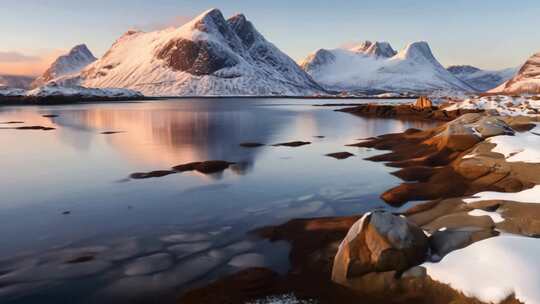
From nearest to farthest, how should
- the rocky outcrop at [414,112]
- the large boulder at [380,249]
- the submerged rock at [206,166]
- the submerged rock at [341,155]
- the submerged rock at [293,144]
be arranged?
the large boulder at [380,249] < the submerged rock at [206,166] < the submerged rock at [341,155] < the submerged rock at [293,144] < the rocky outcrop at [414,112]

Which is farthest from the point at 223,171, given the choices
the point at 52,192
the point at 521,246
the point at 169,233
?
the point at 521,246

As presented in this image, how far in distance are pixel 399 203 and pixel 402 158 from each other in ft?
38.8

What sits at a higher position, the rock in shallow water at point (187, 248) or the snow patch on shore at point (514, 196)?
the snow patch on shore at point (514, 196)

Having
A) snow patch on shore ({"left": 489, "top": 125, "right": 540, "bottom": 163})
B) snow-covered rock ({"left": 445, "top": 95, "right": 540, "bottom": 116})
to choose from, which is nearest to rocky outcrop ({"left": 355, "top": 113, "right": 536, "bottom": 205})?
snow patch on shore ({"left": 489, "top": 125, "right": 540, "bottom": 163})

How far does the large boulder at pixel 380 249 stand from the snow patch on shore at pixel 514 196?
6131 millimetres

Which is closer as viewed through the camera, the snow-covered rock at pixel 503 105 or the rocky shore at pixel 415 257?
the rocky shore at pixel 415 257

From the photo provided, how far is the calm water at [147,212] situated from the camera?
35.8 ft

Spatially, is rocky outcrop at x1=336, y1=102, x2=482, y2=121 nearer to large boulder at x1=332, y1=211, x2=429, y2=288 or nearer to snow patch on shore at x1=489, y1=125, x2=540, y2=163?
snow patch on shore at x1=489, y1=125, x2=540, y2=163

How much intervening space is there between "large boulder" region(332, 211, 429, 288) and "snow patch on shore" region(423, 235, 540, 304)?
23.2 inches

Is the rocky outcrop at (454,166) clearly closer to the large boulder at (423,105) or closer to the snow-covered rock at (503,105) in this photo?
the snow-covered rock at (503,105)

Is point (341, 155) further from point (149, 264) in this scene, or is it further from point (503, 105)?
point (503, 105)

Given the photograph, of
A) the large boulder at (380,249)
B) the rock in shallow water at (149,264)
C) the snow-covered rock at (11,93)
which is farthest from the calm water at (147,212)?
the snow-covered rock at (11,93)

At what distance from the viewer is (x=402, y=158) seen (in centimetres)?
2888

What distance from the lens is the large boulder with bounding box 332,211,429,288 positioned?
10047mm
